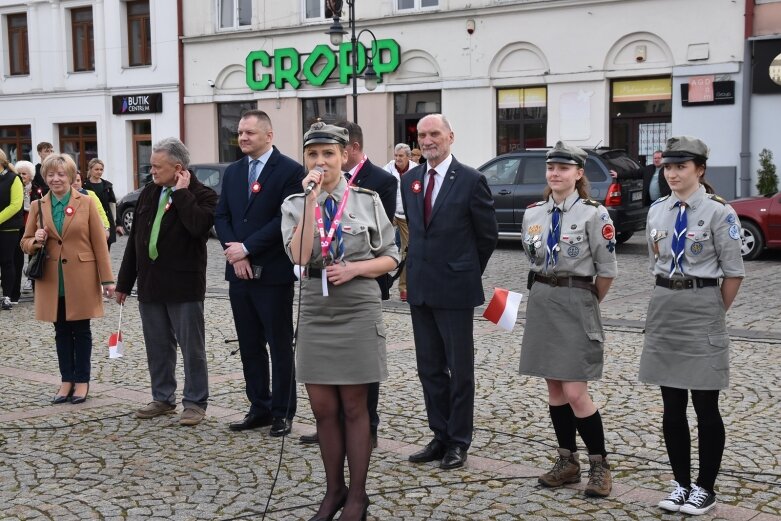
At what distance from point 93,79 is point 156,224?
27.3 meters

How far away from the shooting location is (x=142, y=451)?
6133 millimetres

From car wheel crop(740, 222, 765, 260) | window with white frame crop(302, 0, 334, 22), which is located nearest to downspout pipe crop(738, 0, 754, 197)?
car wheel crop(740, 222, 765, 260)

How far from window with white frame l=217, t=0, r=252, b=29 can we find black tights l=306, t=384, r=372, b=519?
2579 cm

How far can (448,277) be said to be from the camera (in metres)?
5.75

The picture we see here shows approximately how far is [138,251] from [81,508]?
233 centimetres

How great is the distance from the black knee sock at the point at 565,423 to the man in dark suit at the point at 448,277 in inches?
23.5

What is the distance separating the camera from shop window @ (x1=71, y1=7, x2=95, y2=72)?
32719 mm

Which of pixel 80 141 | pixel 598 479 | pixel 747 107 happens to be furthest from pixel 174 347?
pixel 80 141

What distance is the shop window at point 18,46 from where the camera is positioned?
34.1 metres

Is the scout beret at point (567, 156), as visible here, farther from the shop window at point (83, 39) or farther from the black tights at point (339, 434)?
the shop window at point (83, 39)

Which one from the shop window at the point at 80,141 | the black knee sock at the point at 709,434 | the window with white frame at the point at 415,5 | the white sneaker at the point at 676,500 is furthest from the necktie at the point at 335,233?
the shop window at the point at 80,141

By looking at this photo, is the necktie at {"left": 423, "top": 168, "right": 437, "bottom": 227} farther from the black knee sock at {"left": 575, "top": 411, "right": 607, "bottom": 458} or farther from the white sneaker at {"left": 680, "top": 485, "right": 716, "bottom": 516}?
the white sneaker at {"left": 680, "top": 485, "right": 716, "bottom": 516}

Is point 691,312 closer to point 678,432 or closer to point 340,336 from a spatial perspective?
point 678,432

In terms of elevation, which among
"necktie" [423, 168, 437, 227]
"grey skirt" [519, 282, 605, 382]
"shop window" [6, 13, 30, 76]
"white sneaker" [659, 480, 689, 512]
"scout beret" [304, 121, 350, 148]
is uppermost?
"shop window" [6, 13, 30, 76]
